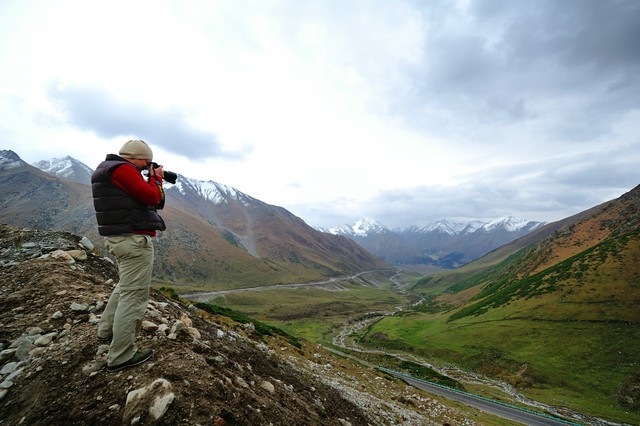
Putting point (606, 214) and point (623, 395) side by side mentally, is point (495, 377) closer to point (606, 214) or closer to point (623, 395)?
point (623, 395)

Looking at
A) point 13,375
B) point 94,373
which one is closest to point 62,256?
point 13,375

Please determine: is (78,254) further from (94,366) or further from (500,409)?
(500,409)

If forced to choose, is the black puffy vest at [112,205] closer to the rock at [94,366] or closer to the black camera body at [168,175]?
the black camera body at [168,175]

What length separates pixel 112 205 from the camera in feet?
19.9

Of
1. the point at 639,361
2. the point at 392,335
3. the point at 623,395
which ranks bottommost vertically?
the point at 392,335

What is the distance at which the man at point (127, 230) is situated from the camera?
19.6 feet

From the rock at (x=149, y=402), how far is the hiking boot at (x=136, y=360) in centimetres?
89

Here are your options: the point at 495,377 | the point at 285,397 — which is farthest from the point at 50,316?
the point at 495,377

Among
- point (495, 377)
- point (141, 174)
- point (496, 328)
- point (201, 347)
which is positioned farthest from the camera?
point (496, 328)

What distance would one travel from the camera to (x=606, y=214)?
117375mm

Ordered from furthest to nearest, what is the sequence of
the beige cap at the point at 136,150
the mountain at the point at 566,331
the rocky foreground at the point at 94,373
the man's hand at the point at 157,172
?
the mountain at the point at 566,331
the man's hand at the point at 157,172
the beige cap at the point at 136,150
the rocky foreground at the point at 94,373

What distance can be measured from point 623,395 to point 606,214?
101271 mm

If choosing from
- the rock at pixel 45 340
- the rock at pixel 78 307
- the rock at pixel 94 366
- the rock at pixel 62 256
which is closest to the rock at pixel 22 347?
the rock at pixel 45 340

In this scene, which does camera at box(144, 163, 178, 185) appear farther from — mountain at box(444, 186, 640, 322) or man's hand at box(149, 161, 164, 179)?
mountain at box(444, 186, 640, 322)
